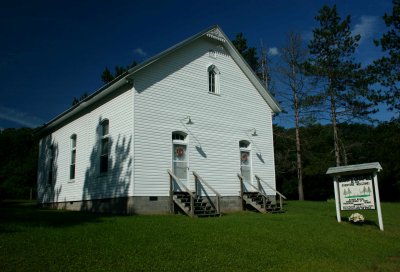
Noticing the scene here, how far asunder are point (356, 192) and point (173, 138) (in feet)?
24.5

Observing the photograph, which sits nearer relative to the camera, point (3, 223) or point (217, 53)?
point (3, 223)

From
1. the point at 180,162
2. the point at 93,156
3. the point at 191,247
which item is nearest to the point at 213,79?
the point at 180,162

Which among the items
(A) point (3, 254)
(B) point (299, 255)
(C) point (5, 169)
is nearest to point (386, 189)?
(B) point (299, 255)

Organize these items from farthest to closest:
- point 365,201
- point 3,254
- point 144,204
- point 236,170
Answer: point 236,170 < point 144,204 < point 365,201 < point 3,254

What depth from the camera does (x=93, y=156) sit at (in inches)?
706

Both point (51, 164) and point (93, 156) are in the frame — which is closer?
point (93, 156)

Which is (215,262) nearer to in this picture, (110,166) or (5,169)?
(110,166)

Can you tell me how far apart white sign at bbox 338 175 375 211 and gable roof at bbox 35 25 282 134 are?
26.4 ft

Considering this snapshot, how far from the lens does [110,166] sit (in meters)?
16.4

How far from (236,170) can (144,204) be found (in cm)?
536

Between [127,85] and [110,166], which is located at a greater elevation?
[127,85]

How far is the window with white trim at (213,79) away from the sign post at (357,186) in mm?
7122

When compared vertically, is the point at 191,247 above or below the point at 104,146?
below

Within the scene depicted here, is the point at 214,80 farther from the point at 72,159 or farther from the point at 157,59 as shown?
the point at 72,159
